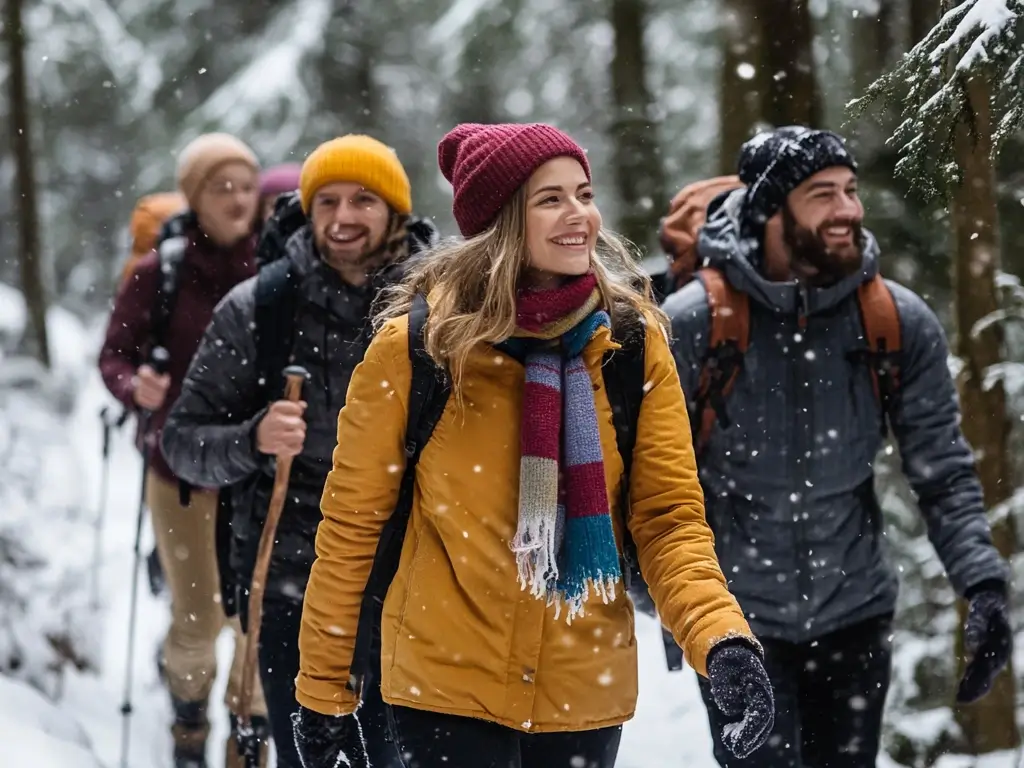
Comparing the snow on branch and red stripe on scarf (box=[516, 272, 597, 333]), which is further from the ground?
the snow on branch

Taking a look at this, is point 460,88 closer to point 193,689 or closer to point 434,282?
point 193,689

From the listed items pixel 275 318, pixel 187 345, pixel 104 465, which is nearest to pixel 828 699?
pixel 275 318

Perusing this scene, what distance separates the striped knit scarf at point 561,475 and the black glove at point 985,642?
1620 millimetres

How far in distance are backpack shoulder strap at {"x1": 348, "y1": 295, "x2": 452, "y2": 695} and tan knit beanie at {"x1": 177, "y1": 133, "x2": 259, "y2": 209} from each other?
12.6 feet

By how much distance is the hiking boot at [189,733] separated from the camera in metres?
6.84

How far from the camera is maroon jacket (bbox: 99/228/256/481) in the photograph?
273 inches

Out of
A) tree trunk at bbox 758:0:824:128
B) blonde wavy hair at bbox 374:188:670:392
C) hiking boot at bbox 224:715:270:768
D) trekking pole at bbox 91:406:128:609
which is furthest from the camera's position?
trekking pole at bbox 91:406:128:609

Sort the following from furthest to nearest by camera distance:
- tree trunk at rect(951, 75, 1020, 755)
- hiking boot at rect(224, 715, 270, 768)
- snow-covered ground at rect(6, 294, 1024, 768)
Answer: snow-covered ground at rect(6, 294, 1024, 768)
tree trunk at rect(951, 75, 1020, 755)
hiking boot at rect(224, 715, 270, 768)

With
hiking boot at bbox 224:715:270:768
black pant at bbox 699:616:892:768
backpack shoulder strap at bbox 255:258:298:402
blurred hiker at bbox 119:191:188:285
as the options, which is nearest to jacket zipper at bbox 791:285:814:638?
black pant at bbox 699:616:892:768

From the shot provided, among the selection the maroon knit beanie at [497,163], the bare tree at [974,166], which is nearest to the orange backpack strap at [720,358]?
the bare tree at [974,166]

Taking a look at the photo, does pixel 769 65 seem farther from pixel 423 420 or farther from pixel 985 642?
pixel 423 420

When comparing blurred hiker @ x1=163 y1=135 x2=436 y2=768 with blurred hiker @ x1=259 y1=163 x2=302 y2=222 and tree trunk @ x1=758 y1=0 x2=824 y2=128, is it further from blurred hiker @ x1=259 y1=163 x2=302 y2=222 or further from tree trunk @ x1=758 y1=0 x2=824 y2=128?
tree trunk @ x1=758 y1=0 x2=824 y2=128

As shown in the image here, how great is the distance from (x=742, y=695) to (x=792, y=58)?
17.2ft

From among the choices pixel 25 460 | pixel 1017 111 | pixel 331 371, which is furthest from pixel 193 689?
pixel 1017 111
